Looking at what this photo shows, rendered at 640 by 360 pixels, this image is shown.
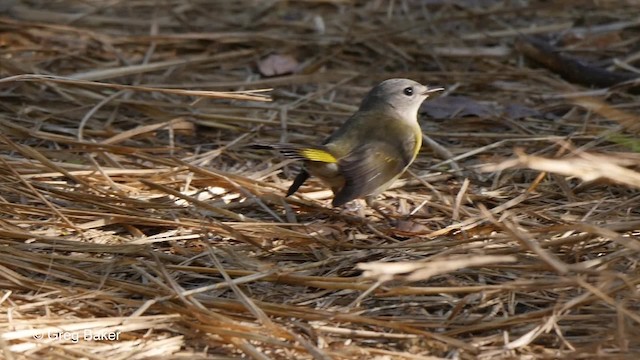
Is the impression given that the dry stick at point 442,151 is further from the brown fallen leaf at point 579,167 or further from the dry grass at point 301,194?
the brown fallen leaf at point 579,167

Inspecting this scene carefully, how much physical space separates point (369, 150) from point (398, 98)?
55 centimetres

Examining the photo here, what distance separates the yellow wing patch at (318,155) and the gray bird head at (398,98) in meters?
0.62

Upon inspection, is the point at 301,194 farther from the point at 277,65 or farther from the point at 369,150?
the point at 277,65

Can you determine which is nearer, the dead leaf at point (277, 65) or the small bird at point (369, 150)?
the small bird at point (369, 150)

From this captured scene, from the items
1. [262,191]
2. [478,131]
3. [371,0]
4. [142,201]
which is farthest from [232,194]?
[371,0]

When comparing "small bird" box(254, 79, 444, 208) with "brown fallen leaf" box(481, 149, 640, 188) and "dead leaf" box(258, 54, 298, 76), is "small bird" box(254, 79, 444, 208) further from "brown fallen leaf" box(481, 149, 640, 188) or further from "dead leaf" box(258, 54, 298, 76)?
"brown fallen leaf" box(481, 149, 640, 188)

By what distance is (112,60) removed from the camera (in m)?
5.31

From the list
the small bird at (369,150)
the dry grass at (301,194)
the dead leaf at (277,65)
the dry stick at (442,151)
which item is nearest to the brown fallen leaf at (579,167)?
the dry grass at (301,194)

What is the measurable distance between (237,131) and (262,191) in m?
0.78

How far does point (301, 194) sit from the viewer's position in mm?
3939

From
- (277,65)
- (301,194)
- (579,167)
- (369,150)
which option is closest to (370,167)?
(369,150)

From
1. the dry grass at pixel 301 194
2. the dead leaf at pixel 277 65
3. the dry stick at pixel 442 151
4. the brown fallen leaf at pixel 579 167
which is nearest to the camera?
the brown fallen leaf at pixel 579 167

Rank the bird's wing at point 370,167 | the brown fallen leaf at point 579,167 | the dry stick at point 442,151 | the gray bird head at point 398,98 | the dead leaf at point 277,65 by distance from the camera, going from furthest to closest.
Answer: the dead leaf at point 277,65 < the gray bird head at point 398,98 < the dry stick at point 442,151 < the bird's wing at point 370,167 < the brown fallen leaf at point 579,167

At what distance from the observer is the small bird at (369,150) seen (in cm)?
359
